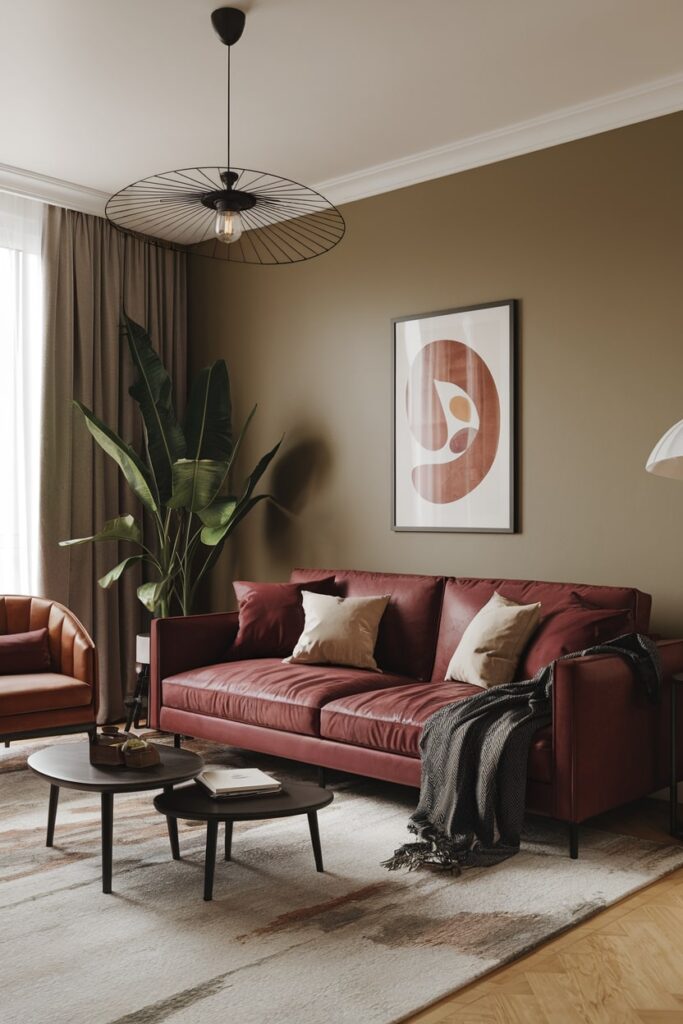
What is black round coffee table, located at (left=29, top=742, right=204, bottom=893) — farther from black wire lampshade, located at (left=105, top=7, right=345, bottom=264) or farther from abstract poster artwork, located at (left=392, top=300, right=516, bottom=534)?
black wire lampshade, located at (left=105, top=7, right=345, bottom=264)

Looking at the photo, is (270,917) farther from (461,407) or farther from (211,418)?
(211,418)

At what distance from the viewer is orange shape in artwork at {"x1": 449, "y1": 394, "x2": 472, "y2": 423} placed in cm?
487

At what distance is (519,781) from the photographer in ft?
11.1

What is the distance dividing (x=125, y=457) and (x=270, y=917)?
299cm

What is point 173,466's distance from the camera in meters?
5.22

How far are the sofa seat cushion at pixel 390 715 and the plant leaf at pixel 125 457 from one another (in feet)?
6.10

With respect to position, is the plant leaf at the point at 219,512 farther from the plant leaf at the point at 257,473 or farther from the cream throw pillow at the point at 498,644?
the cream throw pillow at the point at 498,644

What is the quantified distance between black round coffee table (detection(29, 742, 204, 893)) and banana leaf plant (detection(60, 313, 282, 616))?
2.01m

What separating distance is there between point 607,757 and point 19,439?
3.56m

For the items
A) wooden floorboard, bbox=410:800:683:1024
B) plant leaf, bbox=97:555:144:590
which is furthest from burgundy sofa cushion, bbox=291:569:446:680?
wooden floorboard, bbox=410:800:683:1024

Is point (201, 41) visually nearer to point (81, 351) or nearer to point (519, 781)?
point (81, 351)

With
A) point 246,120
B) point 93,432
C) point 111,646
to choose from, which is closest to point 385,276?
point 246,120

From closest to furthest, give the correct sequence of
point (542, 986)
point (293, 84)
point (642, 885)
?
point (542, 986), point (642, 885), point (293, 84)

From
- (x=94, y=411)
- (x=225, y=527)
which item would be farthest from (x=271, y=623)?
(x=94, y=411)
